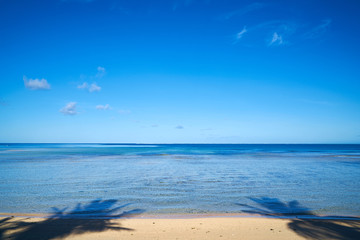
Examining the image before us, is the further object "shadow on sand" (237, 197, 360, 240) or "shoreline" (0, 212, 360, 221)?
"shoreline" (0, 212, 360, 221)

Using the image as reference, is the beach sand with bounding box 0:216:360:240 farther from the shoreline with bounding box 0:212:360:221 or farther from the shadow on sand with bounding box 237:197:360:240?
the shoreline with bounding box 0:212:360:221

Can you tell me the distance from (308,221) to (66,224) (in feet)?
26.6

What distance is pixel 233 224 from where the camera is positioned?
7180 millimetres

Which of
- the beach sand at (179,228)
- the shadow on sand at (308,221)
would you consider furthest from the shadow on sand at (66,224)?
the shadow on sand at (308,221)

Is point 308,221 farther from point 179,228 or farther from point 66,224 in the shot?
point 66,224

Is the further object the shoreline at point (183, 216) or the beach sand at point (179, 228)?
the shoreline at point (183, 216)

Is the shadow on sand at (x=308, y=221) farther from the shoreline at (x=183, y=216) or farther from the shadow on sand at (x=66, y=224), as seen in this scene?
the shadow on sand at (x=66, y=224)

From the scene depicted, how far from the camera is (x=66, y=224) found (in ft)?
23.1

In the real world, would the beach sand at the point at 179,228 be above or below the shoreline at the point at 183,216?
above

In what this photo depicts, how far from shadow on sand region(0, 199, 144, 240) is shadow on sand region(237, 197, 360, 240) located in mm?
5184

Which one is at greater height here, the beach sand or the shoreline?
the beach sand

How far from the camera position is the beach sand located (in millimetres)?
6238

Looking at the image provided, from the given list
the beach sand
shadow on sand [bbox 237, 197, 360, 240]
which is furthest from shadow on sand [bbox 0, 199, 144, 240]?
shadow on sand [bbox 237, 197, 360, 240]

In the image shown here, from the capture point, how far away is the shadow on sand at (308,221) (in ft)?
20.6
